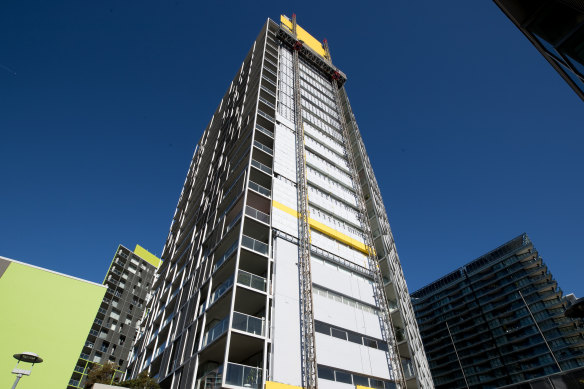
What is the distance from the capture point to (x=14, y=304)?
27.0 m

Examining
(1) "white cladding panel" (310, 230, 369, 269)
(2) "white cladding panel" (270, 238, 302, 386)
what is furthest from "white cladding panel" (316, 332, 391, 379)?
(1) "white cladding panel" (310, 230, 369, 269)

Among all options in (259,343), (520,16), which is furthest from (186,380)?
(520,16)

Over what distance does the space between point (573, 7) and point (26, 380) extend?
3544cm

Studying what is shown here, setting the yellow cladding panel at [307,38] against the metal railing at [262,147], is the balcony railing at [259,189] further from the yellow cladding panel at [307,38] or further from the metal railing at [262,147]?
the yellow cladding panel at [307,38]

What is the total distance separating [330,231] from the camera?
32375 millimetres

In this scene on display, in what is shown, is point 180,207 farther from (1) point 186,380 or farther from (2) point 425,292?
(2) point 425,292

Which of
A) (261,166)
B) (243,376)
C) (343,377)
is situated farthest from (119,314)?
(343,377)

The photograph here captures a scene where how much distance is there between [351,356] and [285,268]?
7.69 metres

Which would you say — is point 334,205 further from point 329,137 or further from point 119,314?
point 119,314

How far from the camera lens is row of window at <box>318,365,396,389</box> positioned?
21.7 m

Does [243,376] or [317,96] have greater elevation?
[317,96]

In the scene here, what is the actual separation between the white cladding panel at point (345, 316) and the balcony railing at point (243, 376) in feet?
20.8

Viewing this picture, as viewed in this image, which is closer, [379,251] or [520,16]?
[520,16]

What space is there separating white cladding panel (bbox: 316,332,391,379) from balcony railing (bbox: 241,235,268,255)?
7186 mm
